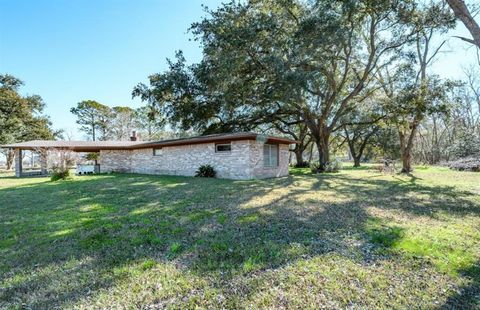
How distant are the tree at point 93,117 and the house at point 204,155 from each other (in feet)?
53.7

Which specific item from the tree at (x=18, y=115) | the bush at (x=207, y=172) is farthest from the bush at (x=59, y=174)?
the tree at (x=18, y=115)

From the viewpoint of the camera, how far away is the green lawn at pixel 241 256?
2643 mm

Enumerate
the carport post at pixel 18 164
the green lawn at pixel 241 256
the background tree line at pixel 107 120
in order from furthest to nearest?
1. the background tree line at pixel 107 120
2. the carport post at pixel 18 164
3. the green lawn at pixel 241 256

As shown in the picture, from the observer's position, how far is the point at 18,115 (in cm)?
2648

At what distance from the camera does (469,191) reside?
8789 millimetres

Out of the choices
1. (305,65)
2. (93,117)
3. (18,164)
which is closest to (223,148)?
(305,65)

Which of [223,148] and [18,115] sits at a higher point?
[18,115]

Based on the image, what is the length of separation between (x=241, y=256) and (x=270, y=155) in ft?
36.0

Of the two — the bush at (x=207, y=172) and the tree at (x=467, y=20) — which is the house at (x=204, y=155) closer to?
the bush at (x=207, y=172)

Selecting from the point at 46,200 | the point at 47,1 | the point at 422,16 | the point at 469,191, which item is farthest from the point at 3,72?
the point at 469,191

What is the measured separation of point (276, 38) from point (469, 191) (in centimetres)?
1045

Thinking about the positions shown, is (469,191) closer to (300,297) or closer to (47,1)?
(300,297)

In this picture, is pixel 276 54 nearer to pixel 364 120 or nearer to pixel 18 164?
pixel 364 120

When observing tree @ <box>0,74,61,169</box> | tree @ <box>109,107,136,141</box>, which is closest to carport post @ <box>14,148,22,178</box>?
tree @ <box>0,74,61,169</box>
